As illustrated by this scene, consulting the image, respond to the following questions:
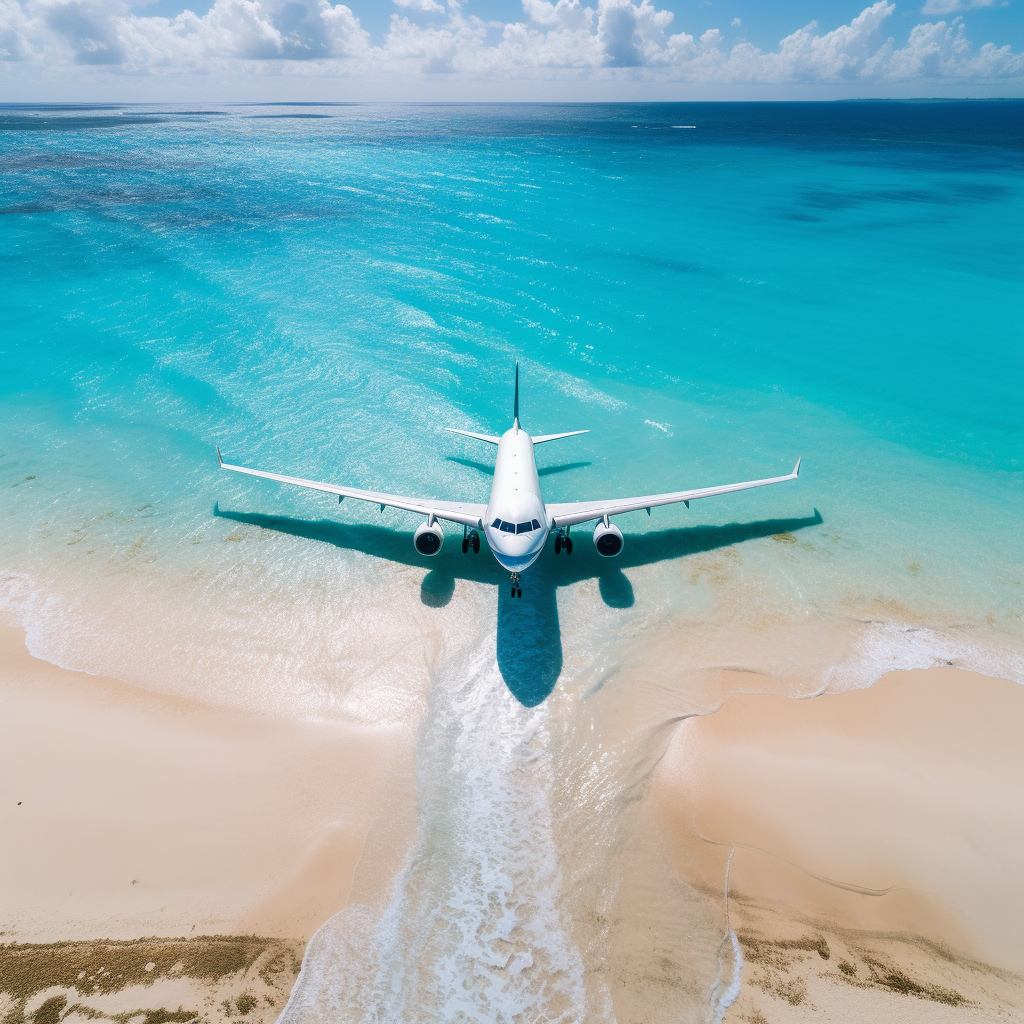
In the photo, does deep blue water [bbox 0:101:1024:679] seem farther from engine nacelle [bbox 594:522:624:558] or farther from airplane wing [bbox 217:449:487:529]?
engine nacelle [bbox 594:522:624:558]

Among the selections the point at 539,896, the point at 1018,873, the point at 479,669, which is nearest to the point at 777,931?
the point at 539,896

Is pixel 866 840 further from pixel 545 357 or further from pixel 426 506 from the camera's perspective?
pixel 545 357

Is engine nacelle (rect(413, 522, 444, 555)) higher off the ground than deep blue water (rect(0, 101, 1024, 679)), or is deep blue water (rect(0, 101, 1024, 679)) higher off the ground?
engine nacelle (rect(413, 522, 444, 555))

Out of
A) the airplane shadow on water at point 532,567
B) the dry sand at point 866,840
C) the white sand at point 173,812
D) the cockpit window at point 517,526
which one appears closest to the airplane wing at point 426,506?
the cockpit window at point 517,526

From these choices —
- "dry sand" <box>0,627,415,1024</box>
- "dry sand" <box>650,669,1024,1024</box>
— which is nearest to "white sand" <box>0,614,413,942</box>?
"dry sand" <box>0,627,415,1024</box>

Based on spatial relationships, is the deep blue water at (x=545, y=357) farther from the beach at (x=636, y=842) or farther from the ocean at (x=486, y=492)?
the beach at (x=636, y=842)

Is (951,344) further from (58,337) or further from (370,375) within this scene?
(58,337)
